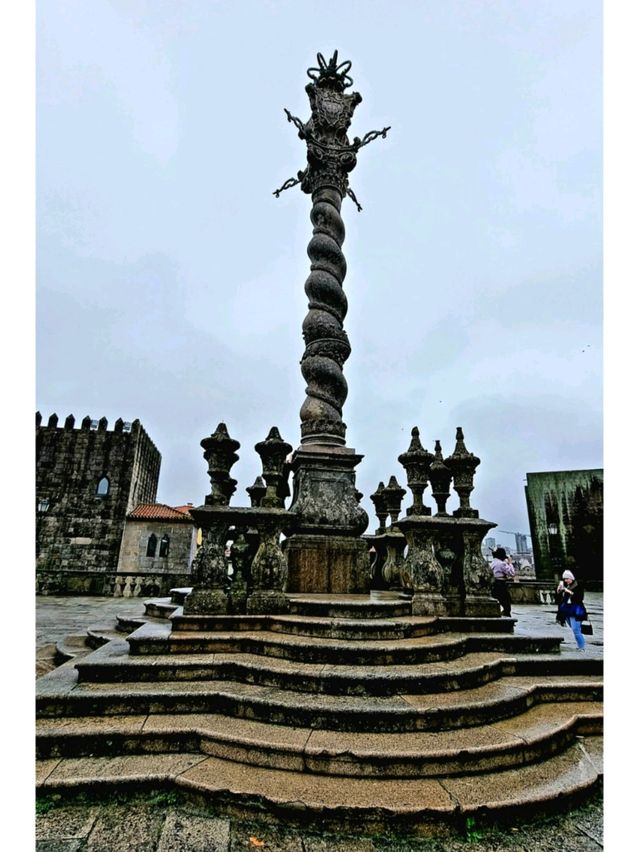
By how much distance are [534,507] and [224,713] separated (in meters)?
27.2

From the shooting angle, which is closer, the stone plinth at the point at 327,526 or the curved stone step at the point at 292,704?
the curved stone step at the point at 292,704

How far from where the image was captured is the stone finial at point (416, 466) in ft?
20.7

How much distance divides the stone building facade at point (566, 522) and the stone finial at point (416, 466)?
21392 mm

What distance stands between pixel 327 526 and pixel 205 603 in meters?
2.19

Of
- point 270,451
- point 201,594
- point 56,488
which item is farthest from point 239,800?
point 56,488

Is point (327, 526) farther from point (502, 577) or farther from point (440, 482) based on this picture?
point (502, 577)

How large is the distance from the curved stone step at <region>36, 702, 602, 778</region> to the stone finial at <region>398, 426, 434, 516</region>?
3.05m

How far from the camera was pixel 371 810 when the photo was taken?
2527 millimetres

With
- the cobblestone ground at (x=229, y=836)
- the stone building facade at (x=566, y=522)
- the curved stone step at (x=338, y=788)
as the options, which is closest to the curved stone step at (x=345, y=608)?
the curved stone step at (x=338, y=788)

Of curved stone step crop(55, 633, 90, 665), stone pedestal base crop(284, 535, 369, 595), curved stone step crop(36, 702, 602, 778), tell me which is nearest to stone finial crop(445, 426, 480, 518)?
stone pedestal base crop(284, 535, 369, 595)

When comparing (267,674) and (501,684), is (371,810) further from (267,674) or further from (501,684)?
(501,684)

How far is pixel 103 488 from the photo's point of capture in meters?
30.8

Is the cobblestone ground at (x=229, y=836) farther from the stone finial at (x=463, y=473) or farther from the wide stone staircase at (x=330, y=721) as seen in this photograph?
the stone finial at (x=463, y=473)

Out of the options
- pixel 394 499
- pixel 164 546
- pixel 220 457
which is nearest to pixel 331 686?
pixel 220 457
